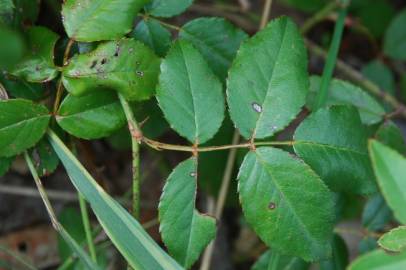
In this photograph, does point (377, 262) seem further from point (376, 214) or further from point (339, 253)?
point (376, 214)

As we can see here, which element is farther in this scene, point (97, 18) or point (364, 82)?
point (364, 82)

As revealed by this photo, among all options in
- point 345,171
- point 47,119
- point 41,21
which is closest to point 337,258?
point 345,171

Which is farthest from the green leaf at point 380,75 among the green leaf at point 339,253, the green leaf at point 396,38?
the green leaf at point 339,253

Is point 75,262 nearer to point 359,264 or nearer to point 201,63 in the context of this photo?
point 201,63

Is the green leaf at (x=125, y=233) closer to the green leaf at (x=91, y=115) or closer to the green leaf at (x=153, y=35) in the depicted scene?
the green leaf at (x=91, y=115)

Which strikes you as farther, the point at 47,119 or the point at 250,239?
the point at 250,239

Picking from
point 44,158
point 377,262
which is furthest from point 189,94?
point 377,262
